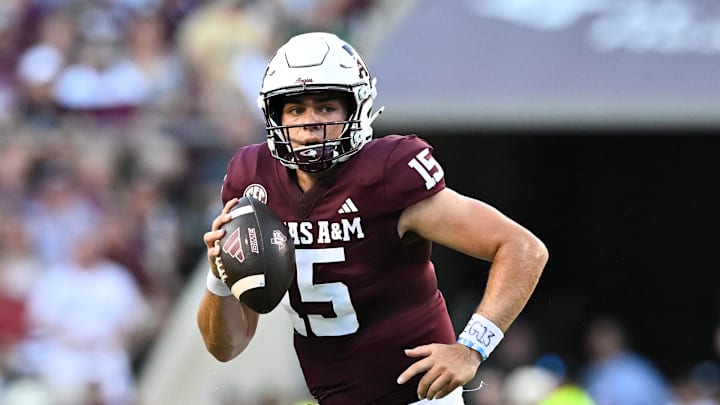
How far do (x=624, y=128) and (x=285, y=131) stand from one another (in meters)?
6.89

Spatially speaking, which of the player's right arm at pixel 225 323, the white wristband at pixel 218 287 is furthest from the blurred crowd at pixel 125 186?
the white wristband at pixel 218 287

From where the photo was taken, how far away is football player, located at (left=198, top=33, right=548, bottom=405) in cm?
399

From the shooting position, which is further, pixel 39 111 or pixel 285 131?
pixel 39 111

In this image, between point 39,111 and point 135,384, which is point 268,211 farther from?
point 39,111

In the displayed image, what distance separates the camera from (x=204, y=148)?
9.23m

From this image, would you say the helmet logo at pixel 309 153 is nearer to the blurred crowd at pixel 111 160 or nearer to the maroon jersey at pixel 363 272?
the maroon jersey at pixel 363 272

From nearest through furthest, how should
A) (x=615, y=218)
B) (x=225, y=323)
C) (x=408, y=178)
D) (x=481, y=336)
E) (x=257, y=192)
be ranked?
(x=481, y=336) → (x=408, y=178) → (x=257, y=192) → (x=225, y=323) → (x=615, y=218)

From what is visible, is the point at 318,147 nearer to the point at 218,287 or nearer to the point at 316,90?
the point at 316,90

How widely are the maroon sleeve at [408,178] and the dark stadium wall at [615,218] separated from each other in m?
7.38

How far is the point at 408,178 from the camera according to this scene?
13.2 feet

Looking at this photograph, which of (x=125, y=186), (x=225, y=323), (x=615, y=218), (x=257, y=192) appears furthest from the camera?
(x=615, y=218)

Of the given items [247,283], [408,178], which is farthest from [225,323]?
[408,178]

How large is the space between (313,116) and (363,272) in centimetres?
50

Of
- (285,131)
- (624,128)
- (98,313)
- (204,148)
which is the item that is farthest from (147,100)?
(285,131)
